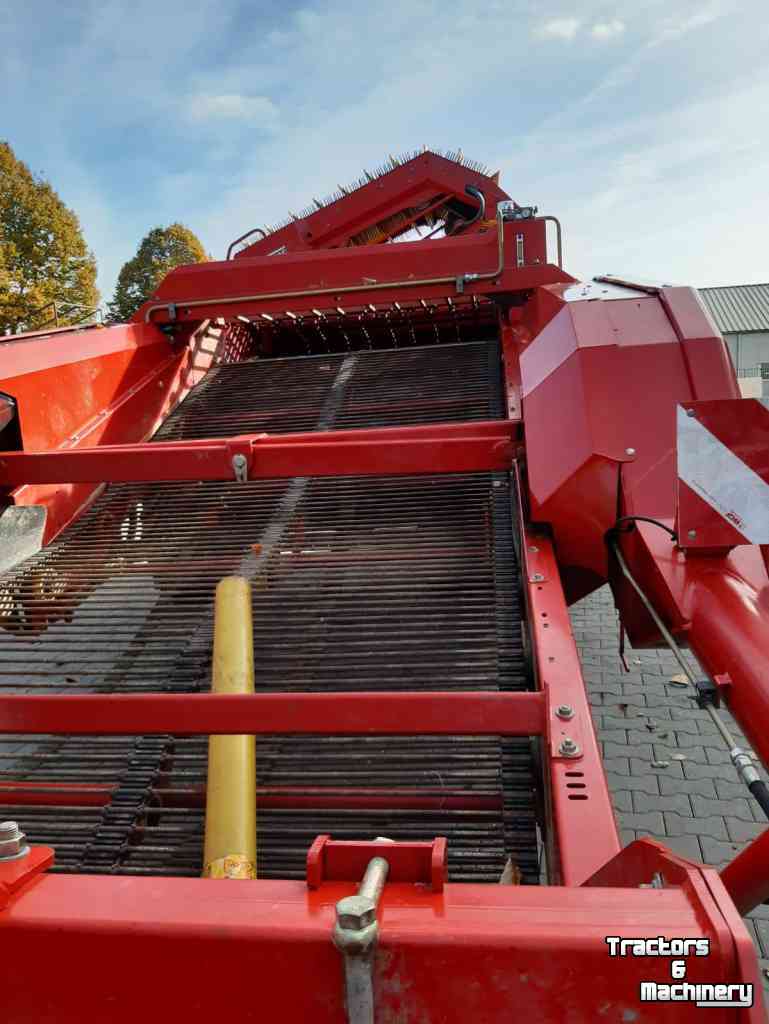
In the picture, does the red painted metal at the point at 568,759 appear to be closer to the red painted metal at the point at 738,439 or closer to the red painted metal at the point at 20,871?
the red painted metal at the point at 738,439

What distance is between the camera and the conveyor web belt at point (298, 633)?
80.4 inches

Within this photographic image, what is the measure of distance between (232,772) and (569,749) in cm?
94

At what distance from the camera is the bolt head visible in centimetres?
78

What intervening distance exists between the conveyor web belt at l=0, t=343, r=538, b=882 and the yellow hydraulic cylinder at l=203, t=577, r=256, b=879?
0.48ft

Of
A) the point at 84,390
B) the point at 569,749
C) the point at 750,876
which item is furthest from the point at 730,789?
the point at 84,390

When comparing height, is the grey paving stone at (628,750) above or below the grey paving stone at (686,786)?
above

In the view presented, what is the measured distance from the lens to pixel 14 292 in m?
18.9

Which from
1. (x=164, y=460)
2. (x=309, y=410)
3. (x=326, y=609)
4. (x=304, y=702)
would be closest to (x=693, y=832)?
(x=326, y=609)

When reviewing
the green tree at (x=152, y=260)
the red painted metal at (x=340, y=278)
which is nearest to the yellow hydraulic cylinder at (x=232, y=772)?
the red painted metal at (x=340, y=278)

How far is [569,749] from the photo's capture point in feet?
5.12

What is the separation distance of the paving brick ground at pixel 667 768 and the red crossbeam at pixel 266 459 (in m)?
1.76

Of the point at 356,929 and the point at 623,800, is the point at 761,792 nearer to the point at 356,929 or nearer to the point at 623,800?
the point at 356,929

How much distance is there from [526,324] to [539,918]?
13.5 ft

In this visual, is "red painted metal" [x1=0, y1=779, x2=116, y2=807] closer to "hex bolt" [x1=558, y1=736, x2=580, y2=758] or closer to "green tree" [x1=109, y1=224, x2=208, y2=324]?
"hex bolt" [x1=558, y1=736, x2=580, y2=758]
